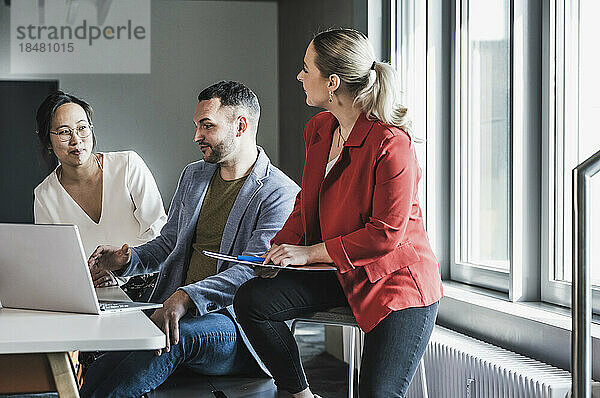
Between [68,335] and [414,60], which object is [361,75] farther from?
[414,60]

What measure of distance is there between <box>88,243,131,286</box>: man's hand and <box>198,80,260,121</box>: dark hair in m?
0.59

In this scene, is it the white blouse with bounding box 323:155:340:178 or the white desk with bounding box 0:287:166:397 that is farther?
the white blouse with bounding box 323:155:340:178

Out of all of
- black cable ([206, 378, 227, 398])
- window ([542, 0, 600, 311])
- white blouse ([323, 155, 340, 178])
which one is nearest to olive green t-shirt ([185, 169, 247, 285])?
white blouse ([323, 155, 340, 178])

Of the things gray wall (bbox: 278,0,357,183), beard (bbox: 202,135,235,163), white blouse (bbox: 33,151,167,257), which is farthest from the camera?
gray wall (bbox: 278,0,357,183)

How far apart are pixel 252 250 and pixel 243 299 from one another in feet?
0.97

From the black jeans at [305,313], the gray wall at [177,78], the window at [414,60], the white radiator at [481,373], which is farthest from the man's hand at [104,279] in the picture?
the gray wall at [177,78]

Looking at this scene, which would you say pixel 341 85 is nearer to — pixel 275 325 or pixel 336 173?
pixel 336 173

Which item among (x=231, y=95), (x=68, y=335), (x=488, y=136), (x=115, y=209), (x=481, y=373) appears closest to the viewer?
(x=68, y=335)

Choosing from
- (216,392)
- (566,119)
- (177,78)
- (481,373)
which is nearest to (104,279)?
(216,392)

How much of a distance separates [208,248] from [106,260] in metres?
0.34

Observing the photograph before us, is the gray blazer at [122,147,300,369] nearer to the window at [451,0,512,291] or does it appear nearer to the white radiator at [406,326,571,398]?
the white radiator at [406,326,571,398]

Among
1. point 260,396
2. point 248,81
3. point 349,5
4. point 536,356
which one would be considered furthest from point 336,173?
point 248,81

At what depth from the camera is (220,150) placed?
8.37 ft

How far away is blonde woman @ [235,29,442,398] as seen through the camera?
6.69 feet
